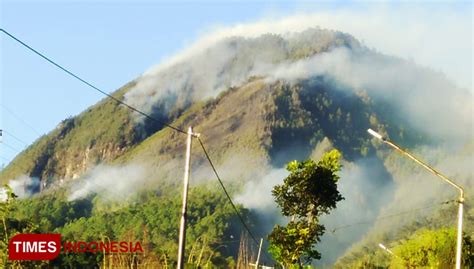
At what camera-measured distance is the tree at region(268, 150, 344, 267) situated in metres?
56.6

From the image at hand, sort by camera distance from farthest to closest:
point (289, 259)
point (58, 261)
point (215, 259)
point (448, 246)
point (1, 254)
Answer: point (215, 259) < point (58, 261) < point (448, 246) < point (289, 259) < point (1, 254)

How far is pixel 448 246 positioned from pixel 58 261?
51.1m

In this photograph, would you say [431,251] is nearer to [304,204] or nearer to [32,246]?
[304,204]

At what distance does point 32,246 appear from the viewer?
52.0 m

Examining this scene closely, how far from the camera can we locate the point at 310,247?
57.3 metres

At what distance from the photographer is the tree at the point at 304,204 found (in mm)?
56594

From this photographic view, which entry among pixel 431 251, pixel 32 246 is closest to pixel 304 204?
pixel 32 246

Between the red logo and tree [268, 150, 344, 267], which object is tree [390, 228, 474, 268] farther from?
the red logo

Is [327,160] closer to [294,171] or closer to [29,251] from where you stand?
[294,171]

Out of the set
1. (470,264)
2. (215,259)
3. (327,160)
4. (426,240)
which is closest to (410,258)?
(426,240)

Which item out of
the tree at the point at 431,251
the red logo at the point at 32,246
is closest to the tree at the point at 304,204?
the red logo at the point at 32,246

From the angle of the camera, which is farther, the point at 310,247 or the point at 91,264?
the point at 91,264

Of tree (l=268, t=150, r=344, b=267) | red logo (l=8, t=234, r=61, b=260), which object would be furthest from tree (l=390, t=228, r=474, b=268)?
red logo (l=8, t=234, r=61, b=260)

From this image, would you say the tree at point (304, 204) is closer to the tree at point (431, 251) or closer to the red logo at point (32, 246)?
the red logo at point (32, 246)
